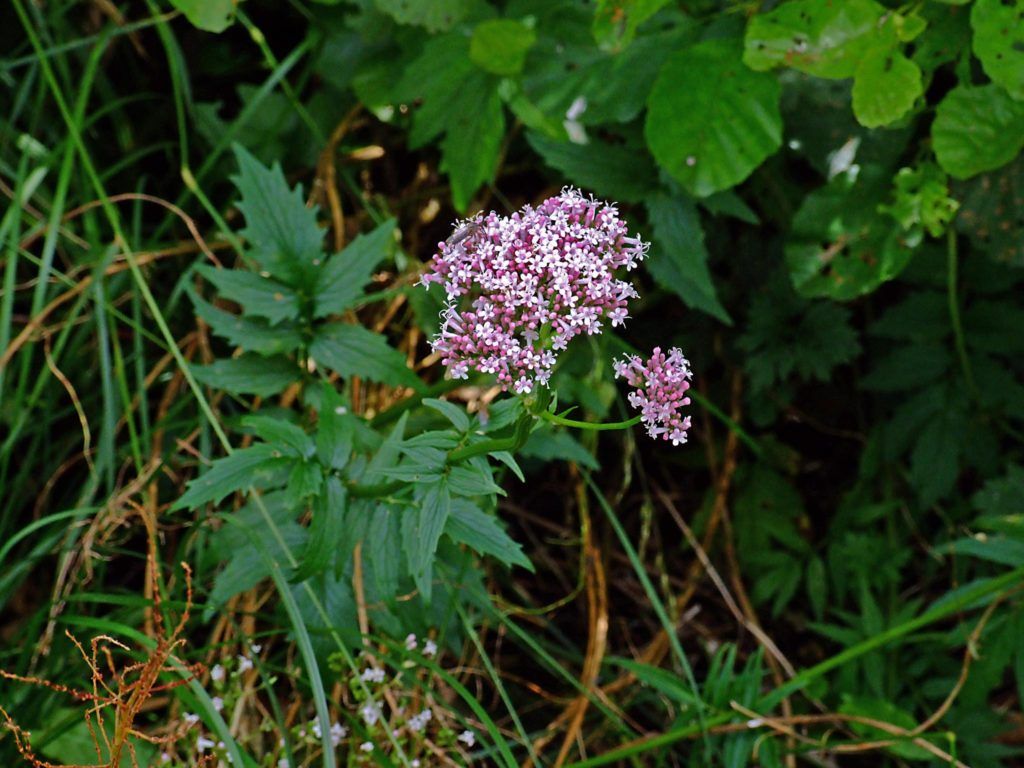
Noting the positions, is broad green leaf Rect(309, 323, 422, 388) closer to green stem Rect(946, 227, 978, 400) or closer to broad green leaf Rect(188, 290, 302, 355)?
broad green leaf Rect(188, 290, 302, 355)

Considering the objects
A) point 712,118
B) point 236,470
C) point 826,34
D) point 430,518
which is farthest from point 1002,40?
point 236,470

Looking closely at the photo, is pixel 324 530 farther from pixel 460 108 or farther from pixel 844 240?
pixel 844 240

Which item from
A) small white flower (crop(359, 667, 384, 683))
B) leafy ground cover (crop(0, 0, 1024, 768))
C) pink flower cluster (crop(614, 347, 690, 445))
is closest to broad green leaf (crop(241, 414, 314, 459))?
leafy ground cover (crop(0, 0, 1024, 768))

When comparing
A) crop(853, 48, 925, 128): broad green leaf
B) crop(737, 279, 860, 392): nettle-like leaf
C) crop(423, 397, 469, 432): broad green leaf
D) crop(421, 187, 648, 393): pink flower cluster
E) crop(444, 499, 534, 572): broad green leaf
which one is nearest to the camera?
crop(421, 187, 648, 393): pink flower cluster

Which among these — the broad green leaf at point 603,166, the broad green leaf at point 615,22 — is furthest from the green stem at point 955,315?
the broad green leaf at point 615,22

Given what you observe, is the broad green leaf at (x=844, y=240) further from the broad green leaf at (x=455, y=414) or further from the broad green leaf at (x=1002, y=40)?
the broad green leaf at (x=455, y=414)

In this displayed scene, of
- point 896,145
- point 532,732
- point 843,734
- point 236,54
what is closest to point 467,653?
point 532,732
